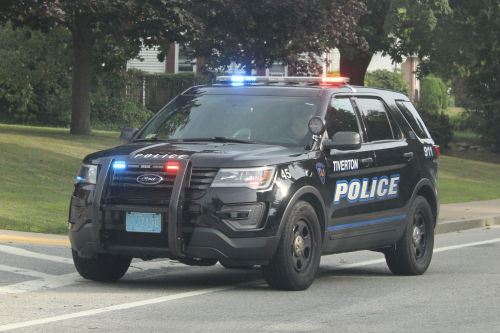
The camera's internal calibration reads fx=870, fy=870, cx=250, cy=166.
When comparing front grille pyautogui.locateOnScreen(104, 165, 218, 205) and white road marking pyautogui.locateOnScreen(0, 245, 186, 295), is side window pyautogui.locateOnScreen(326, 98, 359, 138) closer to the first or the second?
front grille pyautogui.locateOnScreen(104, 165, 218, 205)

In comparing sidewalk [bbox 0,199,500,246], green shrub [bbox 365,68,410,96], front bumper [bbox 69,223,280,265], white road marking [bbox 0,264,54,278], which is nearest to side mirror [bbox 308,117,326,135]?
front bumper [bbox 69,223,280,265]

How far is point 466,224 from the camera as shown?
1585cm

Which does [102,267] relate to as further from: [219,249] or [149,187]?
→ [219,249]

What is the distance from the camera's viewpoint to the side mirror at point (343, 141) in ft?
26.8

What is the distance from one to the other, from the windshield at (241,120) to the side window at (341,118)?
205 millimetres

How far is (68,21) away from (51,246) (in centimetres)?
1492

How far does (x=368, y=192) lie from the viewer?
8.84m

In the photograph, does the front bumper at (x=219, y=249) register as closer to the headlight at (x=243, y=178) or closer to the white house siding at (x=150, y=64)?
the headlight at (x=243, y=178)

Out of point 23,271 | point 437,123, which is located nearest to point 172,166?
point 23,271

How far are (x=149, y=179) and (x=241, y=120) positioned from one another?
141 cm

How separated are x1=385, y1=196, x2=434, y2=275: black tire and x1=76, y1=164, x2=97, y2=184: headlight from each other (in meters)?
3.53

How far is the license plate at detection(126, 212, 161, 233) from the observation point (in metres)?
7.38

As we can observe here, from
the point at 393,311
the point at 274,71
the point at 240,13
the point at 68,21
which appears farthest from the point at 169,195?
the point at 274,71

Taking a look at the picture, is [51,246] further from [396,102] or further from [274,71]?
[274,71]
